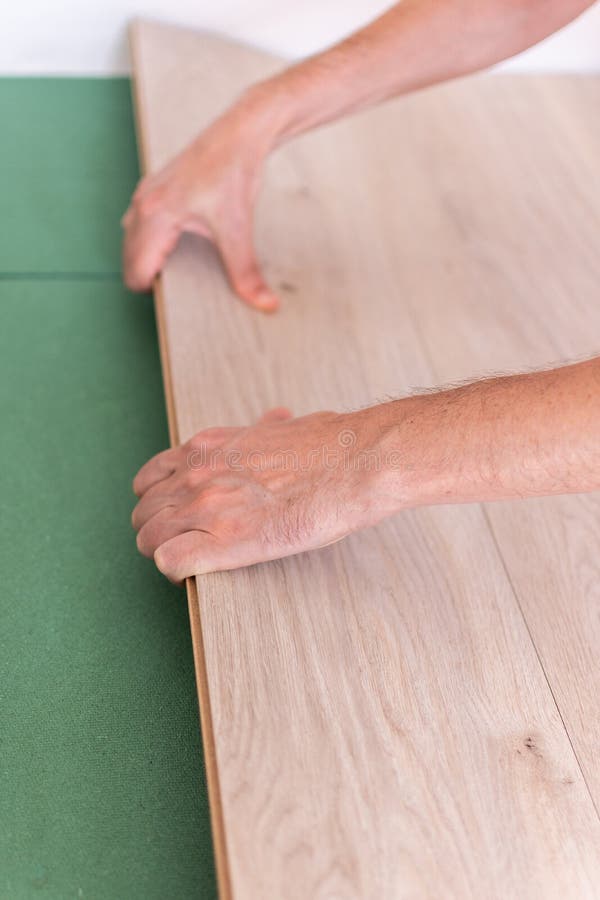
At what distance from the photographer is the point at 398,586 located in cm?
123

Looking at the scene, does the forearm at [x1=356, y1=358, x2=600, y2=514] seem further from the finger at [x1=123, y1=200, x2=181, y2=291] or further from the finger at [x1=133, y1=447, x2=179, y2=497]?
the finger at [x1=123, y1=200, x2=181, y2=291]

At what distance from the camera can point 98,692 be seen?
1.18 metres

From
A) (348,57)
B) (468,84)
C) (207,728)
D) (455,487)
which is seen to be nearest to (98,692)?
(207,728)

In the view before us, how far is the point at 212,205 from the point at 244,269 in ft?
0.38

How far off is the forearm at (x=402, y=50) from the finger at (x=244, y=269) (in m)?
0.16

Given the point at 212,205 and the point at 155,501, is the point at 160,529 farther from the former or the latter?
the point at 212,205

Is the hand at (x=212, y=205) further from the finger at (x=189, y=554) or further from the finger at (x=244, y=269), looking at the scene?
the finger at (x=189, y=554)

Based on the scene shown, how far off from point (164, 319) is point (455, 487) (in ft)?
2.23

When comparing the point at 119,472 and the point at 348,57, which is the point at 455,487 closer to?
the point at 119,472

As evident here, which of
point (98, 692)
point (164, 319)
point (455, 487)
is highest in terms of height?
point (455, 487)

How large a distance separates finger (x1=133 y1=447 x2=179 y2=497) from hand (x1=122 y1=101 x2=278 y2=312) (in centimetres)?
43

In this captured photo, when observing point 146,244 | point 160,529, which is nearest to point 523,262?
point 146,244

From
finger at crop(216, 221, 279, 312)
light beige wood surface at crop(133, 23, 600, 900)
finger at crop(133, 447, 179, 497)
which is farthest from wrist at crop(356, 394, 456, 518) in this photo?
finger at crop(216, 221, 279, 312)

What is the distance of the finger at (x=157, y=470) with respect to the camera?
1.26 m
